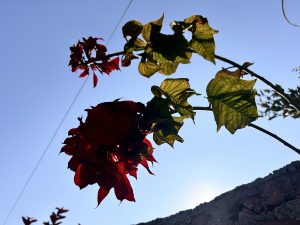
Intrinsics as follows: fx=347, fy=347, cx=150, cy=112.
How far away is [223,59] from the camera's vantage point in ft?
2.79

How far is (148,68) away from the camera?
2.79 ft

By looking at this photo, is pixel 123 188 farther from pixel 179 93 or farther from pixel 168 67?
pixel 168 67

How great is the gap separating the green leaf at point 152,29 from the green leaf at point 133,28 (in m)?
0.02

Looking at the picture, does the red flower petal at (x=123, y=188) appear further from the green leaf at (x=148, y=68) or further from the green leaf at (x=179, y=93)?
the green leaf at (x=148, y=68)

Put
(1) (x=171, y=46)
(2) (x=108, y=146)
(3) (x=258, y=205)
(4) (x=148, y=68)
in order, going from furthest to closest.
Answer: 1. (3) (x=258, y=205)
2. (4) (x=148, y=68)
3. (1) (x=171, y=46)
4. (2) (x=108, y=146)

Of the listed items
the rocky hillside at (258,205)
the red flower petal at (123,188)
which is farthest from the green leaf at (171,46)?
the rocky hillside at (258,205)

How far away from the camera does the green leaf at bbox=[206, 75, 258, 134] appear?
74 centimetres

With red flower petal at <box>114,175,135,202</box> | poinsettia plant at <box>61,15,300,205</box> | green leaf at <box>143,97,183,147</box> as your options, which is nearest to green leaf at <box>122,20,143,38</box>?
poinsettia plant at <box>61,15,300,205</box>

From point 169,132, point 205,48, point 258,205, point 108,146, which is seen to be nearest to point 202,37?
point 205,48

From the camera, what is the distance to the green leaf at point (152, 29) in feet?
2.44

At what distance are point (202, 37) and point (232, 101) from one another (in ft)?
0.58

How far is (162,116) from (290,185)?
3.23m

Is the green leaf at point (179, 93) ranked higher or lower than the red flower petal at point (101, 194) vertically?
higher

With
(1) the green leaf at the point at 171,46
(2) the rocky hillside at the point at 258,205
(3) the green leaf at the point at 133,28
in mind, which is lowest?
(2) the rocky hillside at the point at 258,205
